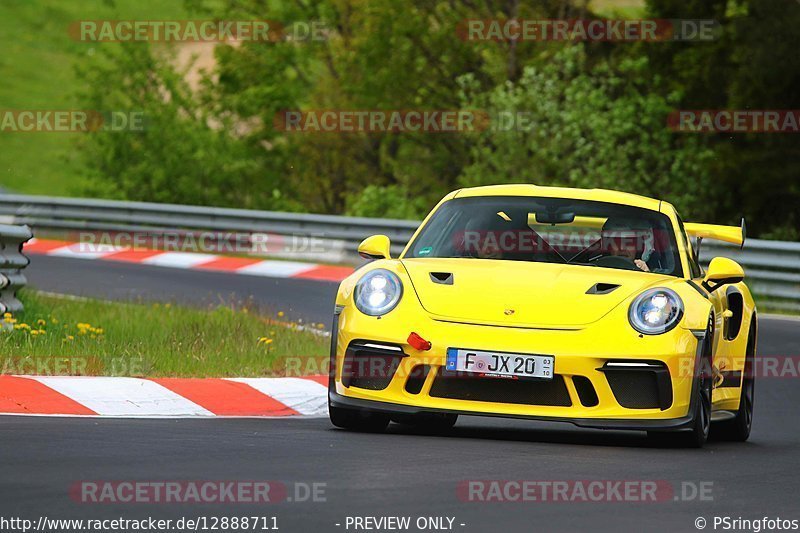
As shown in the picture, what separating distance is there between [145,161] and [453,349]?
30.1 meters

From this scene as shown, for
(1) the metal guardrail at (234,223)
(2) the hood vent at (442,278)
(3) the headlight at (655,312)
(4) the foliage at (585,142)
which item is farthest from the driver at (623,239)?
(4) the foliage at (585,142)

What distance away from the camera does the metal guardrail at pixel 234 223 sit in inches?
846

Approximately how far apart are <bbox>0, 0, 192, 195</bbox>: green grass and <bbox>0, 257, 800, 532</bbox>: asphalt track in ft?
143

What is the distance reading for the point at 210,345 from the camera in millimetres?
12484

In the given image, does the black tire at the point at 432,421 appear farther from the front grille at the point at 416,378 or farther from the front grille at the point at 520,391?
the front grille at the point at 520,391

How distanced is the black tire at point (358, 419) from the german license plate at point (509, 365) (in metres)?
0.77

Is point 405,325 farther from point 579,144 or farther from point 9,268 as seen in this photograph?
point 579,144

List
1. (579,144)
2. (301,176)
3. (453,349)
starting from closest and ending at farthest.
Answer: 1. (453,349)
2. (579,144)
3. (301,176)

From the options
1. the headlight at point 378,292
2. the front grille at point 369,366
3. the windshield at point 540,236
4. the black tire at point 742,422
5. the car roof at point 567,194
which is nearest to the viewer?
the front grille at point 369,366

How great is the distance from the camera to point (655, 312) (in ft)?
29.2

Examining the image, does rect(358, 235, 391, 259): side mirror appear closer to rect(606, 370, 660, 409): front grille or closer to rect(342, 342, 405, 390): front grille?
rect(342, 342, 405, 390): front grille

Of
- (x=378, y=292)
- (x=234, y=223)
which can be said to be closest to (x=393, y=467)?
(x=378, y=292)

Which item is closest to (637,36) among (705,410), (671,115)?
(671,115)

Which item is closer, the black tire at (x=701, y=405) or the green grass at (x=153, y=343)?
the black tire at (x=701, y=405)
